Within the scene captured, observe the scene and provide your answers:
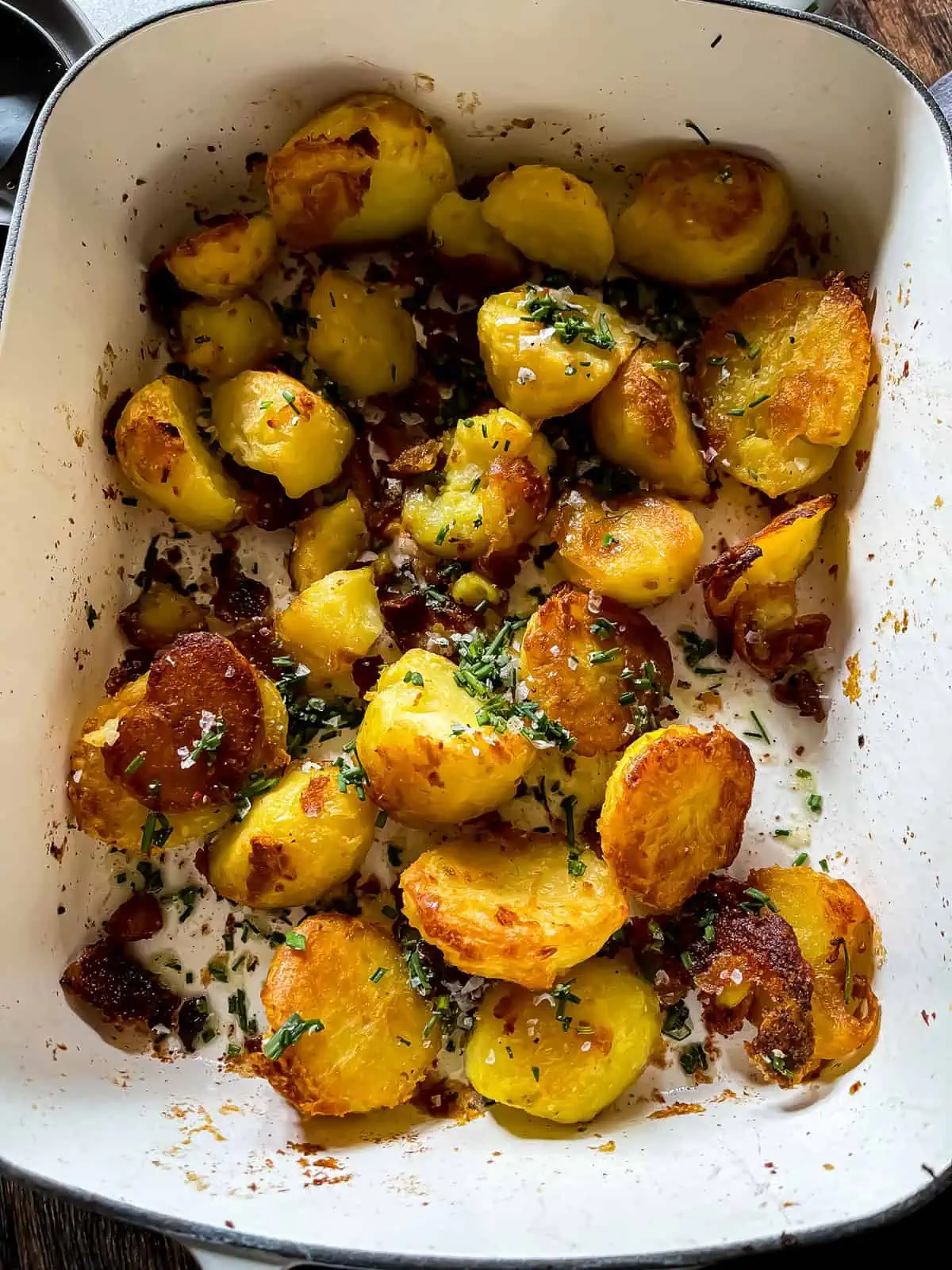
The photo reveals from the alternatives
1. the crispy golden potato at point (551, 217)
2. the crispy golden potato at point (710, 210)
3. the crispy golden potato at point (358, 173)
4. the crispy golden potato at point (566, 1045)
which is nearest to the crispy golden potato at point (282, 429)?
the crispy golden potato at point (358, 173)

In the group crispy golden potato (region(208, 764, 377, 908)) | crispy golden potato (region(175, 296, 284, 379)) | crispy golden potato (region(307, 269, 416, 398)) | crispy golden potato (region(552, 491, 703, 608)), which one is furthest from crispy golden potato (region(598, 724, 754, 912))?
crispy golden potato (region(175, 296, 284, 379))

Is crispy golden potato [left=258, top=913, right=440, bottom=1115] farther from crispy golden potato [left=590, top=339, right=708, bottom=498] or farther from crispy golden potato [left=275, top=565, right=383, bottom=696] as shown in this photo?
crispy golden potato [left=590, top=339, right=708, bottom=498]

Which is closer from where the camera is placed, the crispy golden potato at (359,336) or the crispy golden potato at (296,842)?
the crispy golden potato at (296,842)

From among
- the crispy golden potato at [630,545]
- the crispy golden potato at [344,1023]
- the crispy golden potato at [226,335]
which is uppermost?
the crispy golden potato at [226,335]

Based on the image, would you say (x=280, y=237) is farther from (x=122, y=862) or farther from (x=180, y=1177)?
(x=180, y=1177)

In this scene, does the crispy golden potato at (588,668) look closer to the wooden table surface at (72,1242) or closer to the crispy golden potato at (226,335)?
the crispy golden potato at (226,335)

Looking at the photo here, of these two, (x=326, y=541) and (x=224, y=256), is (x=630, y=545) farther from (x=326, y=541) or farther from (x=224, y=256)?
(x=224, y=256)

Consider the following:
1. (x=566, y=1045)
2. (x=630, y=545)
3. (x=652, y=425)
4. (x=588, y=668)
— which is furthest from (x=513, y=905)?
(x=652, y=425)
